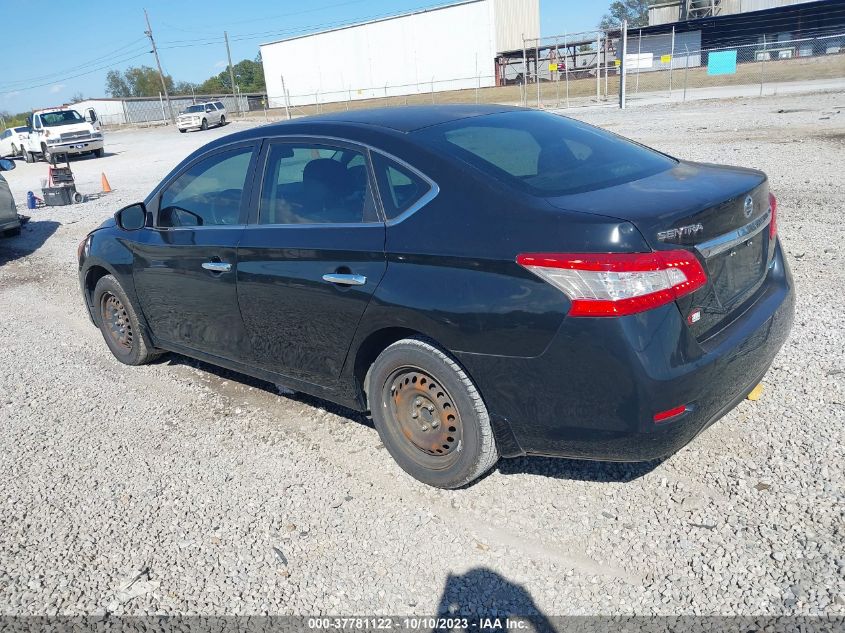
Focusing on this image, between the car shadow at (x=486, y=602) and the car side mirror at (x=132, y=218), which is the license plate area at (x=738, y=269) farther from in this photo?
the car side mirror at (x=132, y=218)

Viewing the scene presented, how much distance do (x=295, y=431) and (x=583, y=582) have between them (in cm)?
203

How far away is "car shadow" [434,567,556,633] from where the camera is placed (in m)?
2.61

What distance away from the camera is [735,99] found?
2450cm

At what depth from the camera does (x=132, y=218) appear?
15.6 feet

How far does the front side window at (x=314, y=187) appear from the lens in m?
3.49

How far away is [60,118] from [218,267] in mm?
32572

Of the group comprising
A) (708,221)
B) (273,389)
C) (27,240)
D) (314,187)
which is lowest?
(27,240)

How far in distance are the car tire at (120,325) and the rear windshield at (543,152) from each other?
2879 mm

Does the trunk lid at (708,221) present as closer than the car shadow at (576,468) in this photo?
Yes

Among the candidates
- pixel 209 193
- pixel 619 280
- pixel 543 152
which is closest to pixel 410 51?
pixel 209 193

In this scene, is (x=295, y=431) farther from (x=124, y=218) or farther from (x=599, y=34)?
(x=599, y=34)

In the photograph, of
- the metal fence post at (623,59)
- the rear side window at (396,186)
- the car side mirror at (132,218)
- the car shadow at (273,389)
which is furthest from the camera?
the metal fence post at (623,59)

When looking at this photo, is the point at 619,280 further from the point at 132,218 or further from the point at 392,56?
the point at 392,56

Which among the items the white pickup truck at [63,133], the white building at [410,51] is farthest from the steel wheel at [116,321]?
the white building at [410,51]
